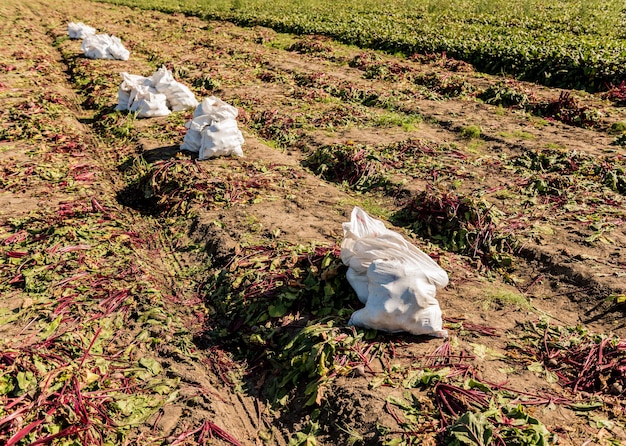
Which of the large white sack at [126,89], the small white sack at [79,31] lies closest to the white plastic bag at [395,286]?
the large white sack at [126,89]

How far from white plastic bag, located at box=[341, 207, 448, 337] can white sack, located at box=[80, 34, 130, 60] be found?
12.7 metres

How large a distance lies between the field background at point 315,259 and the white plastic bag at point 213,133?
0.24 m

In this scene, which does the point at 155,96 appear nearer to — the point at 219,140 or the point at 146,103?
the point at 146,103

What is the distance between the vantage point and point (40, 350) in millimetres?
4031

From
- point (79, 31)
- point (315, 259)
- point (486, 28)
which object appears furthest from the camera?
point (79, 31)

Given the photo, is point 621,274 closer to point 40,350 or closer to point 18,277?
point 40,350

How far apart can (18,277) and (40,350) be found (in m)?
1.34

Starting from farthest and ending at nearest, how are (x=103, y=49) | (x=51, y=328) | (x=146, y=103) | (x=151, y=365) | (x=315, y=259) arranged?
(x=103, y=49) < (x=146, y=103) < (x=315, y=259) < (x=51, y=328) < (x=151, y=365)

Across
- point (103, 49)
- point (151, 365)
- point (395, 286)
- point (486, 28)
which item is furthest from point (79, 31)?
point (395, 286)

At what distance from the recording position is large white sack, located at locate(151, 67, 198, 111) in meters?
9.76

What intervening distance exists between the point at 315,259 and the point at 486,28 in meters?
12.6

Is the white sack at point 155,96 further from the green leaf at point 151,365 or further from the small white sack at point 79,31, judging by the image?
the small white sack at point 79,31

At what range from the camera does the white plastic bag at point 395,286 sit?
3943 mm

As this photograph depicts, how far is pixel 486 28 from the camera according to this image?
579 inches
